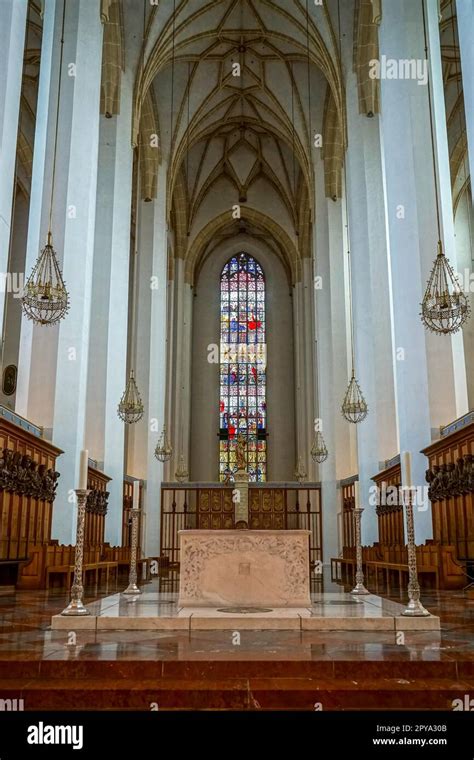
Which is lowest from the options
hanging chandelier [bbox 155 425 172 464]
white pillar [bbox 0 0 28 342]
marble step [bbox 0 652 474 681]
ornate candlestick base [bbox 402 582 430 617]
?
marble step [bbox 0 652 474 681]

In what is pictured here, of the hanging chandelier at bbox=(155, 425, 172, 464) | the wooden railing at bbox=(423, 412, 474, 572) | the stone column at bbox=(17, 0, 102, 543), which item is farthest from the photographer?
the hanging chandelier at bbox=(155, 425, 172, 464)

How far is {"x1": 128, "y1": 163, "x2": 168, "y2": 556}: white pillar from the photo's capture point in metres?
21.0

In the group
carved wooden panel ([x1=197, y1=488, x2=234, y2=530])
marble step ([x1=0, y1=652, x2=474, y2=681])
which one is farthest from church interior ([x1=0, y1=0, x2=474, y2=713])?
carved wooden panel ([x1=197, y1=488, x2=234, y2=530])

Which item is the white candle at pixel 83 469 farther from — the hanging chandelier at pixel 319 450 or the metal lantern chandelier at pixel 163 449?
the hanging chandelier at pixel 319 450

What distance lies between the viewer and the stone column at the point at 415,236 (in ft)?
40.5

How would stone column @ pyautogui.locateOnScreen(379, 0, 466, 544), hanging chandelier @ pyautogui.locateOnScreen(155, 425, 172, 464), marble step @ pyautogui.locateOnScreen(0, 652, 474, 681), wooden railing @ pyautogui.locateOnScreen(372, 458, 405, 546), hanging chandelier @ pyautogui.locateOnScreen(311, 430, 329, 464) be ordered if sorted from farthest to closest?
hanging chandelier @ pyautogui.locateOnScreen(311, 430, 329, 464), hanging chandelier @ pyautogui.locateOnScreen(155, 425, 172, 464), wooden railing @ pyautogui.locateOnScreen(372, 458, 405, 546), stone column @ pyautogui.locateOnScreen(379, 0, 466, 544), marble step @ pyautogui.locateOnScreen(0, 652, 474, 681)

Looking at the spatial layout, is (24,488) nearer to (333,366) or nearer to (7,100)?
(7,100)

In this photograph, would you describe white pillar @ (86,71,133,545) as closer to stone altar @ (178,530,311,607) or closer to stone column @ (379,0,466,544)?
stone column @ (379,0,466,544)

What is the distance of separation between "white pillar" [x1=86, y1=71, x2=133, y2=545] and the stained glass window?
12.4 meters

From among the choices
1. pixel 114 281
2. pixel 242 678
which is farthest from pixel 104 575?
pixel 242 678

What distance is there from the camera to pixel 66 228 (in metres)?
13.3

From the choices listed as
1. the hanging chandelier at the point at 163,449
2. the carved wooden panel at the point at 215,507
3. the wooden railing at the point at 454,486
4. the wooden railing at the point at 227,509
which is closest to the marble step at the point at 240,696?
the wooden railing at the point at 454,486

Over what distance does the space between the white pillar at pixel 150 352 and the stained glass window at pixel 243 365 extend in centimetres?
776
